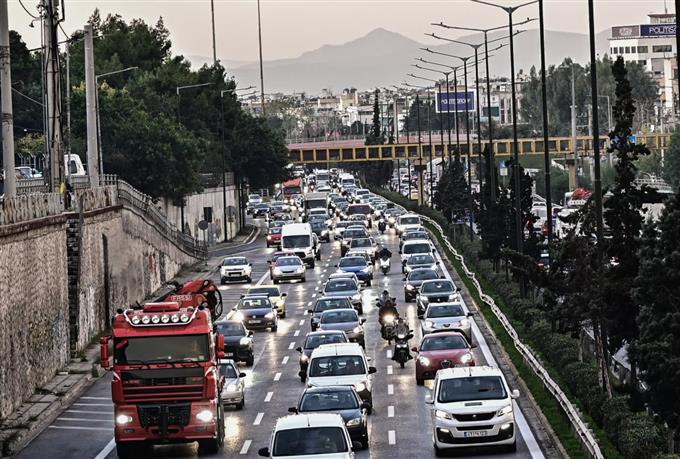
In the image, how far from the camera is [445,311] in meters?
50.5

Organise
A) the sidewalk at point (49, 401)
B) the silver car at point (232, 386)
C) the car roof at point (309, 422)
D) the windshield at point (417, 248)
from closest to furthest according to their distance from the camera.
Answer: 1. the car roof at point (309, 422)
2. the sidewalk at point (49, 401)
3. the silver car at point (232, 386)
4. the windshield at point (417, 248)

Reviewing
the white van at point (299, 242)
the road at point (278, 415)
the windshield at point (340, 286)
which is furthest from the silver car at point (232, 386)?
the white van at point (299, 242)

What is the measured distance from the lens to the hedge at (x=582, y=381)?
25.7 m

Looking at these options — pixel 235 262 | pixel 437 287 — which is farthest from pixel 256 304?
pixel 235 262

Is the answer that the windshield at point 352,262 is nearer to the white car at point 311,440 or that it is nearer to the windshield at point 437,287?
the windshield at point 437,287

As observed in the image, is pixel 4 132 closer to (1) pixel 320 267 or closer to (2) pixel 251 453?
(2) pixel 251 453

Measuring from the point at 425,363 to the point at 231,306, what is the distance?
1095 inches

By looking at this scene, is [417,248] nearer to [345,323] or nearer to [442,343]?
[345,323]

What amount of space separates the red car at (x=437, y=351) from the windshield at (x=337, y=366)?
388cm

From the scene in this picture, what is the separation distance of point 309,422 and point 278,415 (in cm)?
1111

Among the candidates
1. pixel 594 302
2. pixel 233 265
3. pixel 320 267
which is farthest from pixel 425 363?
pixel 320 267

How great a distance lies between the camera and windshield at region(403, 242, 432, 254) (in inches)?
3268

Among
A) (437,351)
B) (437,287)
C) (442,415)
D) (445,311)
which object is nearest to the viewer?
(442,415)

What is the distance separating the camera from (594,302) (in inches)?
1308
